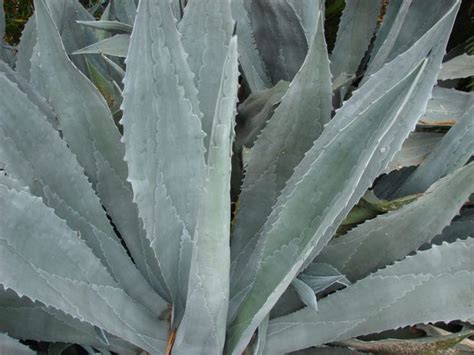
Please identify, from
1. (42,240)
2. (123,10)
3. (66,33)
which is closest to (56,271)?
(42,240)

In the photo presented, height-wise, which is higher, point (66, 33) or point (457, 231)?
point (66, 33)

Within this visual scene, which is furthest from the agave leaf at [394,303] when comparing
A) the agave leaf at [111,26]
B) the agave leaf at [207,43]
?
the agave leaf at [111,26]

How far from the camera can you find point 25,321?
2.38ft

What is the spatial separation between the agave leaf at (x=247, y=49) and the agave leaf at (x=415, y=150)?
0.79ft

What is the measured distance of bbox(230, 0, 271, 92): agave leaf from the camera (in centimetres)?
97

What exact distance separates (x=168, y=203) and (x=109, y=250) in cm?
11

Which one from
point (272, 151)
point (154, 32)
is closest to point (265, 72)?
point (272, 151)

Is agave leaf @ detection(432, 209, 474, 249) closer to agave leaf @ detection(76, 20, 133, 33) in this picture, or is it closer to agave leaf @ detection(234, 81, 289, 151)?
agave leaf @ detection(234, 81, 289, 151)

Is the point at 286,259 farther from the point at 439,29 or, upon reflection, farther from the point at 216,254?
the point at 439,29

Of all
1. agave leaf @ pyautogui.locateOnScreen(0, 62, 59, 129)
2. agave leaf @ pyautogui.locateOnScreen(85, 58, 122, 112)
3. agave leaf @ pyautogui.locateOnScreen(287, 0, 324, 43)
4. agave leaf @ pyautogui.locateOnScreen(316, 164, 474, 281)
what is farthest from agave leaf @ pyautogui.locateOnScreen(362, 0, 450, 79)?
agave leaf @ pyautogui.locateOnScreen(0, 62, 59, 129)

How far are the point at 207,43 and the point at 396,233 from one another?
332 millimetres

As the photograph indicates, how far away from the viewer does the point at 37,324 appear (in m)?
0.73

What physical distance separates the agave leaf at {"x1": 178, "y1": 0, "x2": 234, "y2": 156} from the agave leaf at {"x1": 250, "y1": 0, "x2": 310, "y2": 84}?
22 centimetres

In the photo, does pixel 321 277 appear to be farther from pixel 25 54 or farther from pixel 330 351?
pixel 25 54
